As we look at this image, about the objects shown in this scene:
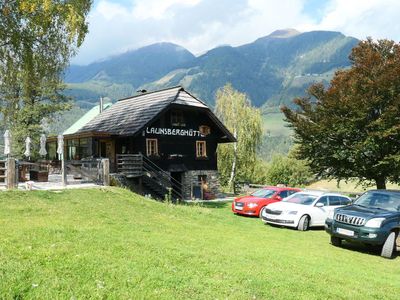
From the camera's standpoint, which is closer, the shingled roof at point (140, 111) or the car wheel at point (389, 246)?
the car wheel at point (389, 246)

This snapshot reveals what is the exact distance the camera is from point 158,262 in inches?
281

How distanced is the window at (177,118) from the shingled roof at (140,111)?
1.09 m

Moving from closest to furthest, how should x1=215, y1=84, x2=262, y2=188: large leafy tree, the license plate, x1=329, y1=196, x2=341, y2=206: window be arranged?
the license plate, x1=329, y1=196, x2=341, y2=206: window, x1=215, y1=84, x2=262, y2=188: large leafy tree

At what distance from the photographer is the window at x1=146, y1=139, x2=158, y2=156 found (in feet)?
93.8

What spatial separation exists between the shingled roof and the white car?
40.1 ft

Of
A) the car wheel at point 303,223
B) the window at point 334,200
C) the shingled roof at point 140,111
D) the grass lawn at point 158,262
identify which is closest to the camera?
the grass lawn at point 158,262

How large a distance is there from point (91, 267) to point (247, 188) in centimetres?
3404

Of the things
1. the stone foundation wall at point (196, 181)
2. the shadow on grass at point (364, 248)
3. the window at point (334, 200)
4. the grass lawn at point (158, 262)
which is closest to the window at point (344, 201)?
the window at point (334, 200)

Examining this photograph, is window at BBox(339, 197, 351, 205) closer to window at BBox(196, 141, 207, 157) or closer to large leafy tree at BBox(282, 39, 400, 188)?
large leafy tree at BBox(282, 39, 400, 188)

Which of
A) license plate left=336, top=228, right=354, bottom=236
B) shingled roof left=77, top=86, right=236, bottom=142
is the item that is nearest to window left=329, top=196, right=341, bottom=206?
license plate left=336, top=228, right=354, bottom=236

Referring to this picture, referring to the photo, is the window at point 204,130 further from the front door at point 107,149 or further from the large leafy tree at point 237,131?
the large leafy tree at point 237,131

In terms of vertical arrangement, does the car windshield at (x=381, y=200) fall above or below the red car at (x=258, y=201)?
above

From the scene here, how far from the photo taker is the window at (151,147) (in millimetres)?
28594

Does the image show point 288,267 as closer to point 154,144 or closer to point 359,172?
point 359,172
